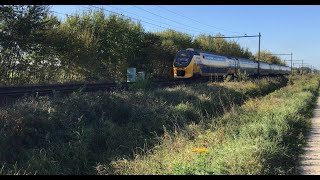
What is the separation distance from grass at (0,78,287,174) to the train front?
55.8ft

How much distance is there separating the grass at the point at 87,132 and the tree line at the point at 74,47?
510 inches

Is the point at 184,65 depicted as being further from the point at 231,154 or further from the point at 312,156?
the point at 231,154

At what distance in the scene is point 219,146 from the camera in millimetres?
9164

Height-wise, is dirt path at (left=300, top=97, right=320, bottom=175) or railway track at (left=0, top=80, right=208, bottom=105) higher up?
railway track at (left=0, top=80, right=208, bottom=105)

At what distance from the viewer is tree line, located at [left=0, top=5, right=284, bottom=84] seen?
27.2 meters

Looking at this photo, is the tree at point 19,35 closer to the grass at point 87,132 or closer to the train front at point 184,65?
the train front at point 184,65

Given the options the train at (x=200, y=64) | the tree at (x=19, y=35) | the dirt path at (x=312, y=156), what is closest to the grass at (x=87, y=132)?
the dirt path at (x=312, y=156)

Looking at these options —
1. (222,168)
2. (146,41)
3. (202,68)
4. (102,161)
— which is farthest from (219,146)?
(146,41)

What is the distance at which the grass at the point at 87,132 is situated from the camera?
1022 cm

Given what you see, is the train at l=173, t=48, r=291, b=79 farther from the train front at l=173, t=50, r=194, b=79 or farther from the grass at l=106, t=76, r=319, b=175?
the grass at l=106, t=76, r=319, b=175

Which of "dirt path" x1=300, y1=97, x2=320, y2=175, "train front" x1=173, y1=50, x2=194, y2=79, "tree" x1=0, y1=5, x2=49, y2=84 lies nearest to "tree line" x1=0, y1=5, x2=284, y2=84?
"tree" x1=0, y1=5, x2=49, y2=84

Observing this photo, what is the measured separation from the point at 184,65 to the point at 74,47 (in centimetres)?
901

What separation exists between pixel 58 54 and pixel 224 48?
2105 inches

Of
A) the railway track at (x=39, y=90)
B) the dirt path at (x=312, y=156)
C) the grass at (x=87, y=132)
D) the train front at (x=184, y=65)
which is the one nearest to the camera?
the dirt path at (x=312, y=156)
